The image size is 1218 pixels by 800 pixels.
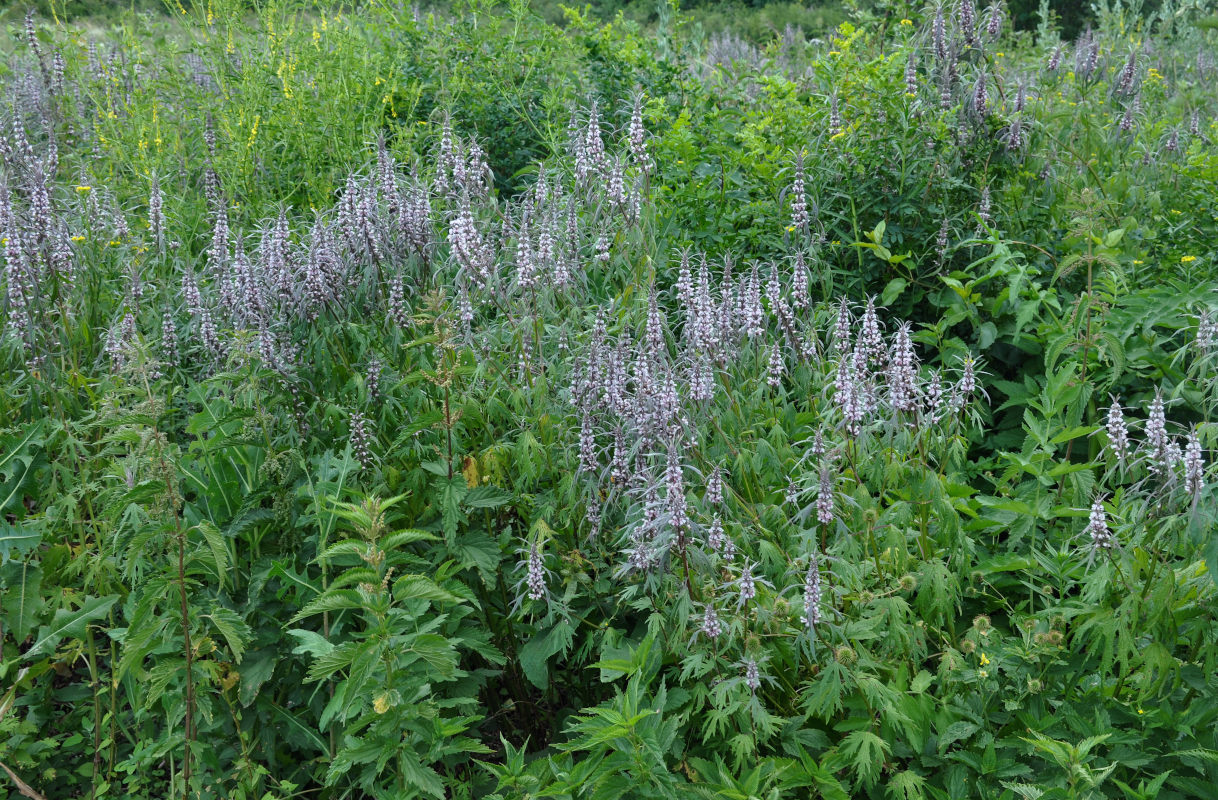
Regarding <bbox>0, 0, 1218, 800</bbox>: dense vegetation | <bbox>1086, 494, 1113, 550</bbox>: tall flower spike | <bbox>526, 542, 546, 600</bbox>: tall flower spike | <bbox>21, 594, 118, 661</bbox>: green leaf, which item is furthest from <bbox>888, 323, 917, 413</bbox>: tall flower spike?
<bbox>21, 594, 118, 661</bbox>: green leaf

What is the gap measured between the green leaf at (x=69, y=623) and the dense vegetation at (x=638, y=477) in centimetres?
3

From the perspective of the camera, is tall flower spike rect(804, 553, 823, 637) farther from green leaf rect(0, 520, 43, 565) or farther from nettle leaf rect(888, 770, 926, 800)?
green leaf rect(0, 520, 43, 565)

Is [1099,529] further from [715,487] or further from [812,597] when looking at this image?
[715,487]

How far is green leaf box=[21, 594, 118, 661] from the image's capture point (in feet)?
11.1

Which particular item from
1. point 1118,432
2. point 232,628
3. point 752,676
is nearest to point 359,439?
point 232,628

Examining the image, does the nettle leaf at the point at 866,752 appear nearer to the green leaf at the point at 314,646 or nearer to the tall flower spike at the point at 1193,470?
the tall flower spike at the point at 1193,470

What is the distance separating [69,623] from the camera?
3.40m

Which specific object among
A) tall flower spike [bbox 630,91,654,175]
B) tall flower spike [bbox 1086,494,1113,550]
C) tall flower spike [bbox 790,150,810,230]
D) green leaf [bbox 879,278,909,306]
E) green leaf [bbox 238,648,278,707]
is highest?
tall flower spike [bbox 630,91,654,175]

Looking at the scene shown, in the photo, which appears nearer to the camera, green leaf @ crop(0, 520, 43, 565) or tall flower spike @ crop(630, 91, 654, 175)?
green leaf @ crop(0, 520, 43, 565)

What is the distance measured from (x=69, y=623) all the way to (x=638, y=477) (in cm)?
204

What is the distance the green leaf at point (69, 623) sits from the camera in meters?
3.38

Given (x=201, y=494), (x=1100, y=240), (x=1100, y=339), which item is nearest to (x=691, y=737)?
(x=201, y=494)

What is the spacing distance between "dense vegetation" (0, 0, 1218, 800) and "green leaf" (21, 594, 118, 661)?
1.2 inches

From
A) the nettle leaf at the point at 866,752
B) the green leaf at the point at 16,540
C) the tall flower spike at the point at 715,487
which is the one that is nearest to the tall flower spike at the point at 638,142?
the tall flower spike at the point at 715,487
